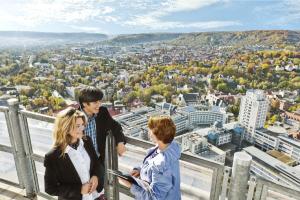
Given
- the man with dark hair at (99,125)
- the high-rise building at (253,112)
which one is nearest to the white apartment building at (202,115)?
the high-rise building at (253,112)

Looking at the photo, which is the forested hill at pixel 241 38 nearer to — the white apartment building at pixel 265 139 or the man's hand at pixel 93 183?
the white apartment building at pixel 265 139

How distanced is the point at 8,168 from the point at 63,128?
169 cm

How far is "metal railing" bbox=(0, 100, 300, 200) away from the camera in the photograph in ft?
4.48

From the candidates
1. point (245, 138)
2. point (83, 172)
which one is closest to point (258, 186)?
point (83, 172)

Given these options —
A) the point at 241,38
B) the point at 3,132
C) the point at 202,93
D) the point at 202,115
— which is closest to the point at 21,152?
the point at 3,132

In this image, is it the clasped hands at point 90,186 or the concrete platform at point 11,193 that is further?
the concrete platform at point 11,193

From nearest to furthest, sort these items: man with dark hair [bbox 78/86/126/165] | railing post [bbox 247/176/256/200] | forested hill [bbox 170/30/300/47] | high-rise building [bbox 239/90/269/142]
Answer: railing post [bbox 247/176/256/200]
man with dark hair [bbox 78/86/126/165]
high-rise building [bbox 239/90/269/142]
forested hill [bbox 170/30/300/47]

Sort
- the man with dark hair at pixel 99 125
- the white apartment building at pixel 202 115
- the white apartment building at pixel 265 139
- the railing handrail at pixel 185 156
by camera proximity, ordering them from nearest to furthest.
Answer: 1. the railing handrail at pixel 185 156
2. the man with dark hair at pixel 99 125
3. the white apartment building at pixel 265 139
4. the white apartment building at pixel 202 115

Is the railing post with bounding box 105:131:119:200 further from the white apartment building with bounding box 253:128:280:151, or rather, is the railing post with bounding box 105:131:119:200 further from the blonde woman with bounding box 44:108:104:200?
the white apartment building with bounding box 253:128:280:151

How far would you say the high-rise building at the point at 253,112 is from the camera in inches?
1162

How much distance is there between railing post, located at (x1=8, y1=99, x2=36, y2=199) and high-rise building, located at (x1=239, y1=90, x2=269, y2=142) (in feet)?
97.4

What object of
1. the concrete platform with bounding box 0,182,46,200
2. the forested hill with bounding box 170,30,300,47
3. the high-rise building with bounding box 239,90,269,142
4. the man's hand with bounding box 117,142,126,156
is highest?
the man's hand with bounding box 117,142,126,156

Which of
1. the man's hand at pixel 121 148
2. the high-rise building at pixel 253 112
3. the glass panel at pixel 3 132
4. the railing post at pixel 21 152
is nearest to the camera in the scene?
the man's hand at pixel 121 148

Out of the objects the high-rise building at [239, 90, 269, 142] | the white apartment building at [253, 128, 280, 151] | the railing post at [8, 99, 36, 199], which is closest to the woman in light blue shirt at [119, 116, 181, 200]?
the railing post at [8, 99, 36, 199]
